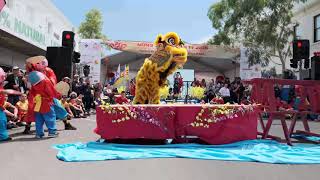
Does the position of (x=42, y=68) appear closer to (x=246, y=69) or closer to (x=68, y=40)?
(x=68, y=40)

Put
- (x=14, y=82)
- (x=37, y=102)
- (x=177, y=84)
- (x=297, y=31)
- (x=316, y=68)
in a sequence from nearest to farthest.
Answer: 1. (x=37, y=102)
2. (x=14, y=82)
3. (x=316, y=68)
4. (x=177, y=84)
5. (x=297, y=31)

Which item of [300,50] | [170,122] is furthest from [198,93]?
[170,122]

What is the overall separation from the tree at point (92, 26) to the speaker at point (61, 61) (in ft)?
81.3

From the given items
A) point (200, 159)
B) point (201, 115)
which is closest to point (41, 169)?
point (200, 159)

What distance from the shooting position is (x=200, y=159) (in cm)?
693

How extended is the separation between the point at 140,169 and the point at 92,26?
37.0m

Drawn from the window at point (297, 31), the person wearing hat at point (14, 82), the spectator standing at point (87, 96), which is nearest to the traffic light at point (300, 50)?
the window at point (297, 31)

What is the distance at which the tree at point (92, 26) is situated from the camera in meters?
41.8

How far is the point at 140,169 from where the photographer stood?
20.0 ft

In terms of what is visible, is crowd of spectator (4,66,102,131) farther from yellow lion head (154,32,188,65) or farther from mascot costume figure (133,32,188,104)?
yellow lion head (154,32,188,65)

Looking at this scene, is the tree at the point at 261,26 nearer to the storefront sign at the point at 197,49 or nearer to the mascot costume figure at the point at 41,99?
the storefront sign at the point at 197,49

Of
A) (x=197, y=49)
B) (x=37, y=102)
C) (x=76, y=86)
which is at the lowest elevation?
(x=37, y=102)

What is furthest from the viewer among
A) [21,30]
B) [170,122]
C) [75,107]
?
[21,30]

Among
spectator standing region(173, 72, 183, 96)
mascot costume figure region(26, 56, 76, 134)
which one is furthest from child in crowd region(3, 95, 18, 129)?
spectator standing region(173, 72, 183, 96)
